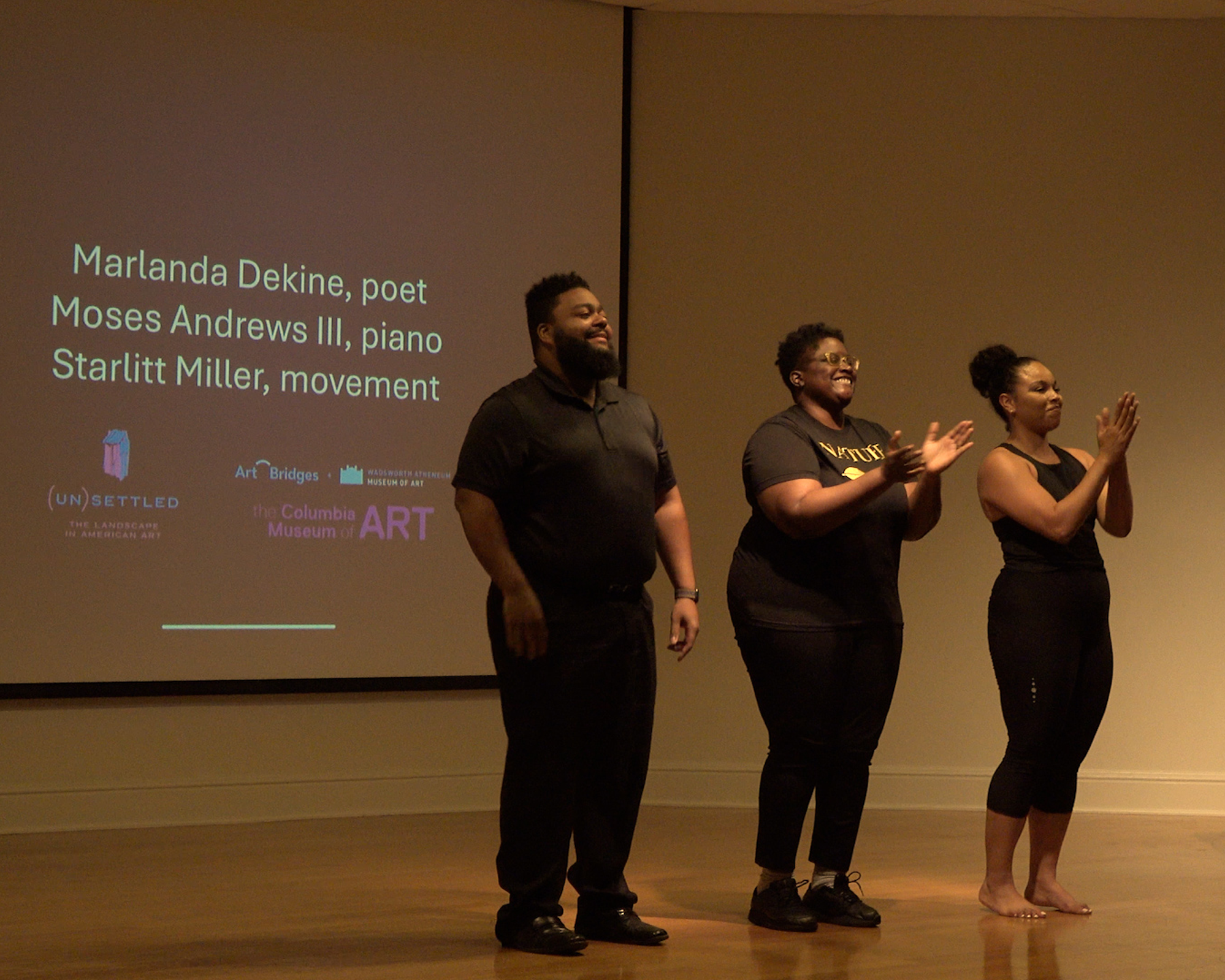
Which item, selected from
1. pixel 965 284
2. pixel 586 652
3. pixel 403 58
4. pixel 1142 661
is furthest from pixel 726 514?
pixel 586 652

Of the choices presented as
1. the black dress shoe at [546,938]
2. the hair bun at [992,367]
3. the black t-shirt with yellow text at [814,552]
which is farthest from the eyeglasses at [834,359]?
the black dress shoe at [546,938]

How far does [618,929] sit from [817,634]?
787 millimetres

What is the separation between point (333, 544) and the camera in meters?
4.87

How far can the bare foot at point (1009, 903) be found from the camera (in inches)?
127

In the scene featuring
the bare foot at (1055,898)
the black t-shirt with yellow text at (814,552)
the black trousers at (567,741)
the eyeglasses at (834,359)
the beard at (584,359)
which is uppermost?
the eyeglasses at (834,359)

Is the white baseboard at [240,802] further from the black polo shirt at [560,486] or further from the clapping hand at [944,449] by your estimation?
the clapping hand at [944,449]

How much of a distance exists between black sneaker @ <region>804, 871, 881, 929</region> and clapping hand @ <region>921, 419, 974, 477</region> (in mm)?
1020

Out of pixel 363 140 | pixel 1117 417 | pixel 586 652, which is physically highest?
pixel 363 140

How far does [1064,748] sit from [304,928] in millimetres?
1839

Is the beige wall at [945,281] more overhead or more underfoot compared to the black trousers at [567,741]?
more overhead

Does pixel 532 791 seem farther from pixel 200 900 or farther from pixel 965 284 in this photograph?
pixel 965 284

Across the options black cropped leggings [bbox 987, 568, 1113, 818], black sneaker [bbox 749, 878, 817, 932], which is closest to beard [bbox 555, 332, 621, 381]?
black cropped leggings [bbox 987, 568, 1113, 818]

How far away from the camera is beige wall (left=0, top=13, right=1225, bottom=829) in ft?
17.5

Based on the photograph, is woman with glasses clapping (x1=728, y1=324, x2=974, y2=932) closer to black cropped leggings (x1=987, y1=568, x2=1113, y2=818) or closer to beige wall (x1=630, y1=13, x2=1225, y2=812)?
black cropped leggings (x1=987, y1=568, x2=1113, y2=818)
